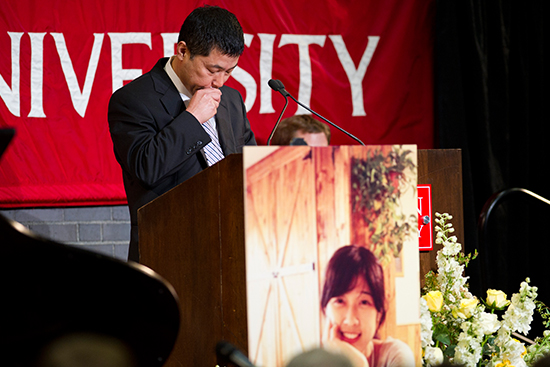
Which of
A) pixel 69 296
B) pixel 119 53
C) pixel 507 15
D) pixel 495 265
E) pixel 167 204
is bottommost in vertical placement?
pixel 495 265

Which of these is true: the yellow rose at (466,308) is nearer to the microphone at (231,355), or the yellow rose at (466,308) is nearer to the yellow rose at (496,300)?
the yellow rose at (496,300)

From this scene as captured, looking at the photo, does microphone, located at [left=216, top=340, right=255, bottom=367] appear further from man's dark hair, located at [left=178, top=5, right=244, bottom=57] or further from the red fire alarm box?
man's dark hair, located at [left=178, top=5, right=244, bottom=57]

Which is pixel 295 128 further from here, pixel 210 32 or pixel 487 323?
pixel 487 323

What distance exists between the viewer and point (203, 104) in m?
1.59

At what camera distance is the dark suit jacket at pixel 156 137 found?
4.88ft

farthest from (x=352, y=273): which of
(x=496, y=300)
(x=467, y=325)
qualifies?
(x=496, y=300)

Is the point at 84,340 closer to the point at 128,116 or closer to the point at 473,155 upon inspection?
the point at 128,116

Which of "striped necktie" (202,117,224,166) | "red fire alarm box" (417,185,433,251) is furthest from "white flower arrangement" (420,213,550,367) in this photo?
"striped necktie" (202,117,224,166)

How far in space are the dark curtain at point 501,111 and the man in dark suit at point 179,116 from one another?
6.01ft

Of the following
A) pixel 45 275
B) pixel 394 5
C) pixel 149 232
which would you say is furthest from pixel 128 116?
pixel 394 5

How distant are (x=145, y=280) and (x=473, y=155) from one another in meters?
2.80

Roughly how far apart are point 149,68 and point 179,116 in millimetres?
1488

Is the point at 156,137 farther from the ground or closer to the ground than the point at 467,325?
farther from the ground

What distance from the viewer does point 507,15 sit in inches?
129
